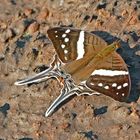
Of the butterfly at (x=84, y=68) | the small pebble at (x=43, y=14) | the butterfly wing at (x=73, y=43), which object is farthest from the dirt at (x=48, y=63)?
the butterfly wing at (x=73, y=43)

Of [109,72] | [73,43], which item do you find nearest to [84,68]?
[109,72]

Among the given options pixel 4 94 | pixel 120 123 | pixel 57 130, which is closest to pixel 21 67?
pixel 4 94

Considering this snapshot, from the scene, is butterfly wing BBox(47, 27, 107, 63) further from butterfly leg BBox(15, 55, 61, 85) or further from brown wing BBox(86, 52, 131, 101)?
brown wing BBox(86, 52, 131, 101)

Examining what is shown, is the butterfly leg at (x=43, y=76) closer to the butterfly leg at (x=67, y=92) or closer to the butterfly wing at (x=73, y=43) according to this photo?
the butterfly wing at (x=73, y=43)

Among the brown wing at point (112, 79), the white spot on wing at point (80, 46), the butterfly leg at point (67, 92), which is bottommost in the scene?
the butterfly leg at point (67, 92)

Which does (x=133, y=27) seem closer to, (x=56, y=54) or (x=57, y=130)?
(x=56, y=54)

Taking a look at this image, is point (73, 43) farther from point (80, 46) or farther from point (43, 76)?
point (43, 76)
